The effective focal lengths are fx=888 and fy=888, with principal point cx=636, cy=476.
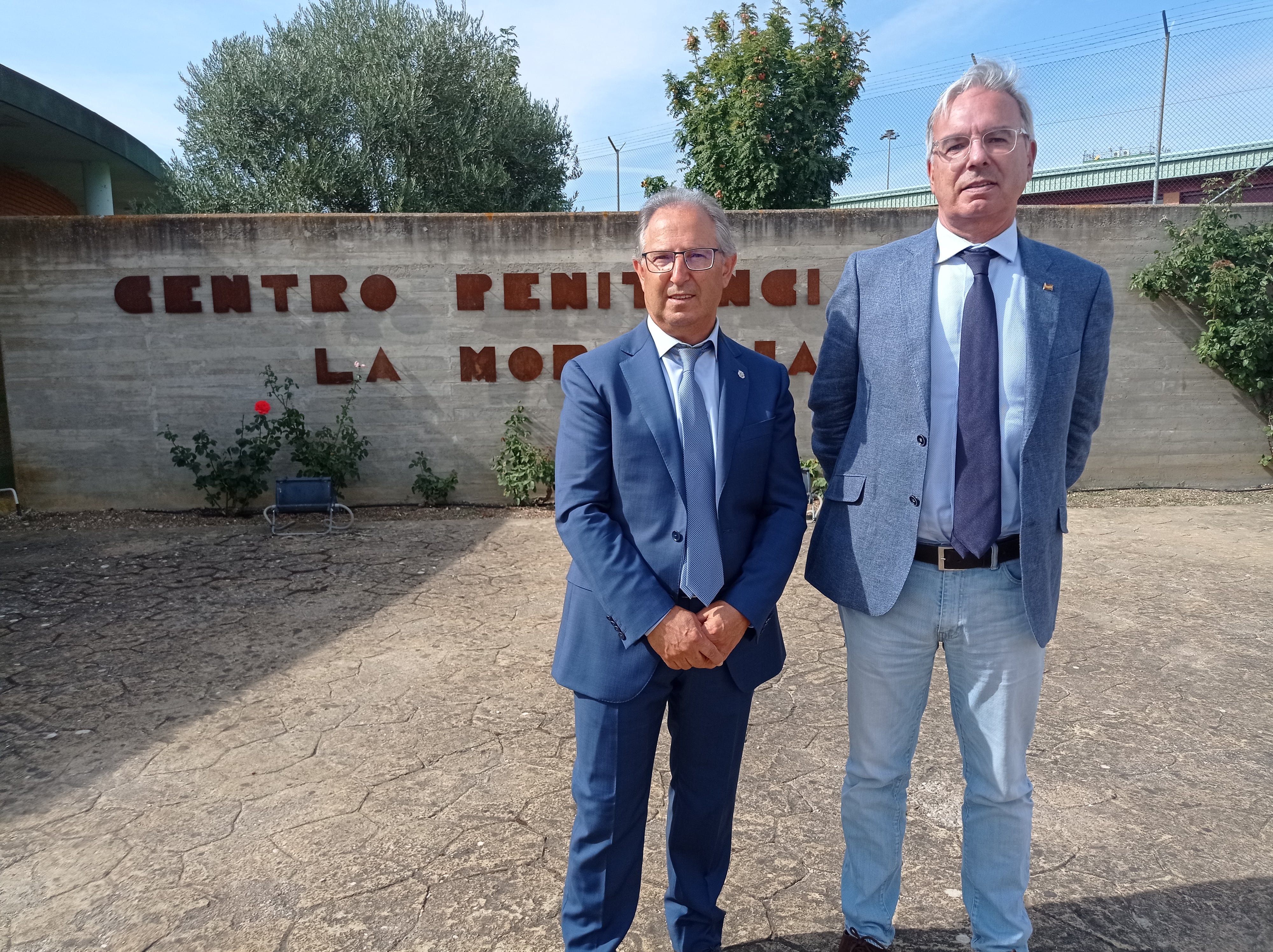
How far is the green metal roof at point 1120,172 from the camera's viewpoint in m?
17.4

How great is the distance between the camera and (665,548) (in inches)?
76.0

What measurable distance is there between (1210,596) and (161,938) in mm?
5141

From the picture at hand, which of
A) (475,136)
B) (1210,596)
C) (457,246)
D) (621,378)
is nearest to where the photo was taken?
(621,378)

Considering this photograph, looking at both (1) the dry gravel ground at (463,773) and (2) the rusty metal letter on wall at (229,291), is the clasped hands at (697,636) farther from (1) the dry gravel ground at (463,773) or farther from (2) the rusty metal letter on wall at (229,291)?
(2) the rusty metal letter on wall at (229,291)

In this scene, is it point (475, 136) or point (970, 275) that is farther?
point (475, 136)

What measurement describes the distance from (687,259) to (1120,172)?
827 inches

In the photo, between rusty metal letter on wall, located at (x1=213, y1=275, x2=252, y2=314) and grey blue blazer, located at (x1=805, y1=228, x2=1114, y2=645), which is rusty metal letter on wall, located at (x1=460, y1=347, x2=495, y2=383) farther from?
grey blue blazer, located at (x1=805, y1=228, x2=1114, y2=645)

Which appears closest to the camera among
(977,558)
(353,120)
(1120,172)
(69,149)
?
(977,558)

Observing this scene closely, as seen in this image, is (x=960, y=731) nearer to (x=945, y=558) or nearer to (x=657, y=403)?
(x=945, y=558)

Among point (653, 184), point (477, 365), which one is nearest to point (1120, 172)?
point (653, 184)

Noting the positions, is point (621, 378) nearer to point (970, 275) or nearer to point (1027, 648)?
point (970, 275)

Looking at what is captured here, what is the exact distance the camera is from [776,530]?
2.02m

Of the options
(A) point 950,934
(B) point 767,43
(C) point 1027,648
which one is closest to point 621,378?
(C) point 1027,648

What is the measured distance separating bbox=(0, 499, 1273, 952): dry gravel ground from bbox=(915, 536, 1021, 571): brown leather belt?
1008 mm
